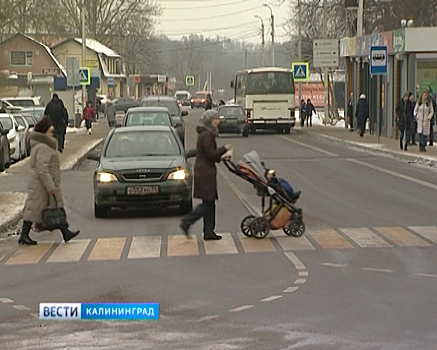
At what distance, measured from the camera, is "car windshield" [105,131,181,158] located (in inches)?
693

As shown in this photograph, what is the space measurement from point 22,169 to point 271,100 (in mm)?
23403

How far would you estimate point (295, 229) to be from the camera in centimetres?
1394

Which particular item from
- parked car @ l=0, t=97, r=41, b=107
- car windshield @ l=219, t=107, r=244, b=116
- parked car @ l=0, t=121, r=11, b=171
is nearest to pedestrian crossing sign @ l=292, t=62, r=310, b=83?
car windshield @ l=219, t=107, r=244, b=116

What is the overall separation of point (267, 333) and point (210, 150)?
574 centimetres

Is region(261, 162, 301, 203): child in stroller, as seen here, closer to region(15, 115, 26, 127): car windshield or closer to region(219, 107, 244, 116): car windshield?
region(15, 115, 26, 127): car windshield

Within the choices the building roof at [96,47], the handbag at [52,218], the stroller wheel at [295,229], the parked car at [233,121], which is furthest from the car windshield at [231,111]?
the building roof at [96,47]

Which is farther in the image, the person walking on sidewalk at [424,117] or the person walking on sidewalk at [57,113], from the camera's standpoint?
the person walking on sidewalk at [57,113]

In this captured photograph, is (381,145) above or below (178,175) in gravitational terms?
below

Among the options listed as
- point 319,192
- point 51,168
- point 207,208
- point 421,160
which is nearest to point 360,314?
Answer: point 207,208

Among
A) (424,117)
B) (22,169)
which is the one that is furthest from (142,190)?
(424,117)

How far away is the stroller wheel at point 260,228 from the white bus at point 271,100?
35.2m

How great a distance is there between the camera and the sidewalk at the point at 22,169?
16.3 metres

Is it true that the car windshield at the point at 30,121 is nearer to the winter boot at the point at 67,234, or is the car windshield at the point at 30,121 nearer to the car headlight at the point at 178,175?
the car headlight at the point at 178,175

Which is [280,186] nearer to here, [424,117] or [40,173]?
[40,173]
